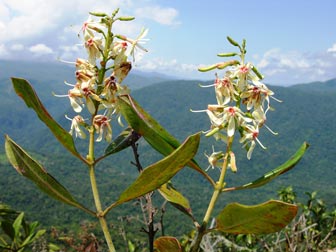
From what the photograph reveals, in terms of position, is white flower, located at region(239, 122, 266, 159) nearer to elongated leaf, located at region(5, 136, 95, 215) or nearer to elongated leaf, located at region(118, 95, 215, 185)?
elongated leaf, located at region(118, 95, 215, 185)

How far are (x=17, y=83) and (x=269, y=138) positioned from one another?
19106 centimetres

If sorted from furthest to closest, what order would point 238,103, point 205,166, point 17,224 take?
point 205,166, point 17,224, point 238,103

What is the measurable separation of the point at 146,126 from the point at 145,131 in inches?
0.7

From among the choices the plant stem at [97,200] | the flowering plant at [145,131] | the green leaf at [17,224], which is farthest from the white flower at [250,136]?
the green leaf at [17,224]

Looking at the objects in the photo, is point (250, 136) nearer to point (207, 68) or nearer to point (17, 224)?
point (207, 68)

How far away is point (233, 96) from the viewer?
124cm

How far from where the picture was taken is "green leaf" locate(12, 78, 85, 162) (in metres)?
1.05

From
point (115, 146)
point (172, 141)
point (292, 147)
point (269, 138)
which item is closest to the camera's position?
point (172, 141)

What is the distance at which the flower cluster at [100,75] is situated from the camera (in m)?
1.18

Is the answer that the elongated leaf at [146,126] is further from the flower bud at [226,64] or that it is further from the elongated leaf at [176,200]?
the flower bud at [226,64]

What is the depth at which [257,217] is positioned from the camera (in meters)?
1.04

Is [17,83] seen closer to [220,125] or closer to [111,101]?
[111,101]

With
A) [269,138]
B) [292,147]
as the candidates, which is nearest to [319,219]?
[292,147]

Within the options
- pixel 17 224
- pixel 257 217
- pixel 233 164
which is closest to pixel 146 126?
pixel 233 164
